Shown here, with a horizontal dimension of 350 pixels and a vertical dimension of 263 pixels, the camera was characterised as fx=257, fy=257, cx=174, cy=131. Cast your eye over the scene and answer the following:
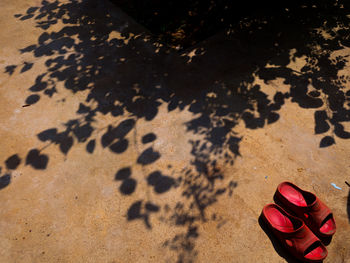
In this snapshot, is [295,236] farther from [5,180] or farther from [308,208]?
[5,180]

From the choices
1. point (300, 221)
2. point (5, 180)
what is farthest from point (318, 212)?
point (5, 180)

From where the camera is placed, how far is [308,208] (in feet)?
13.7

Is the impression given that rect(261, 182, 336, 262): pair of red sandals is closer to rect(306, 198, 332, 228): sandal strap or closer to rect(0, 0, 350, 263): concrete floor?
rect(306, 198, 332, 228): sandal strap

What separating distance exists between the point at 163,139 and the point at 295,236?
9.61 ft

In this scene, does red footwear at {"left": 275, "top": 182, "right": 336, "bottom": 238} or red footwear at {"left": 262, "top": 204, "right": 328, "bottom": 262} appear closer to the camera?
red footwear at {"left": 262, "top": 204, "right": 328, "bottom": 262}

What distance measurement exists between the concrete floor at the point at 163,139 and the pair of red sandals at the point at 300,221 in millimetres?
232

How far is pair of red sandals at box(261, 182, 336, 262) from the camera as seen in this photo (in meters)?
3.86

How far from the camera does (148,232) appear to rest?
4.29 m

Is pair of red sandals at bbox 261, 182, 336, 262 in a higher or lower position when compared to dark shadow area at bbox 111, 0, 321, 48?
lower

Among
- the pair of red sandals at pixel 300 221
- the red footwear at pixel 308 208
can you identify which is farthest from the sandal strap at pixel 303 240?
the red footwear at pixel 308 208

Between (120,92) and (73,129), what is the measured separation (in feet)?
4.68

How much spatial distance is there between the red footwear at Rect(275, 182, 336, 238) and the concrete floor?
0.81 ft

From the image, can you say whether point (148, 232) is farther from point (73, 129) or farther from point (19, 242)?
point (73, 129)

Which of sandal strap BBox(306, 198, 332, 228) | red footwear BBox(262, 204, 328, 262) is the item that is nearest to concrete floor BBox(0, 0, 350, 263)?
red footwear BBox(262, 204, 328, 262)
